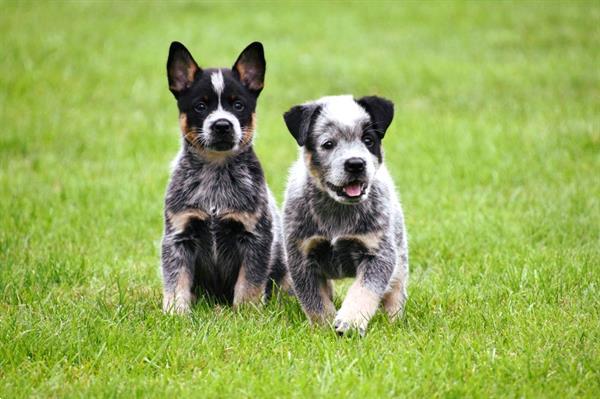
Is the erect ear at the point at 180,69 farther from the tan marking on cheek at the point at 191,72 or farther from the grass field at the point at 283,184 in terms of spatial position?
the grass field at the point at 283,184

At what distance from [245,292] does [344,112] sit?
139cm

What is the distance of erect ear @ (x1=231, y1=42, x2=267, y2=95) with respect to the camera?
6543 mm

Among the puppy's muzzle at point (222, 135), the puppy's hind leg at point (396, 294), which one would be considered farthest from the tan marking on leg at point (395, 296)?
the puppy's muzzle at point (222, 135)

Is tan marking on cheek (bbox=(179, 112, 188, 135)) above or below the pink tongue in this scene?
above

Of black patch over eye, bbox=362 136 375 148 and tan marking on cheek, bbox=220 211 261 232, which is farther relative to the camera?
tan marking on cheek, bbox=220 211 261 232

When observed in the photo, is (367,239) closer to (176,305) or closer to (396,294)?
(396,294)

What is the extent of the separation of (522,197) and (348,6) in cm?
1218

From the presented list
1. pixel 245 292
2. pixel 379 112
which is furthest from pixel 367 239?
pixel 245 292

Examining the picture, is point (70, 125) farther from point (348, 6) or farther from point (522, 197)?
point (348, 6)

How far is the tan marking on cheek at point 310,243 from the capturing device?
5945 millimetres

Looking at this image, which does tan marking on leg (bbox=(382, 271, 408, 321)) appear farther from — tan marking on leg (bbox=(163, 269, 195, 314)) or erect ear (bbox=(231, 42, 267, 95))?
erect ear (bbox=(231, 42, 267, 95))

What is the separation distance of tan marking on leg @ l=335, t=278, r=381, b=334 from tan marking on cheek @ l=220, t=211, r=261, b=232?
0.89 meters

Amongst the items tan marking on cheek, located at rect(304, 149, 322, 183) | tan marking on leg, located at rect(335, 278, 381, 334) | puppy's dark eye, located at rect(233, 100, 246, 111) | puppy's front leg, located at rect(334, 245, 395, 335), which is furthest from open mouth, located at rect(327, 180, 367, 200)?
puppy's dark eye, located at rect(233, 100, 246, 111)

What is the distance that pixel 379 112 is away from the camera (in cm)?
595
